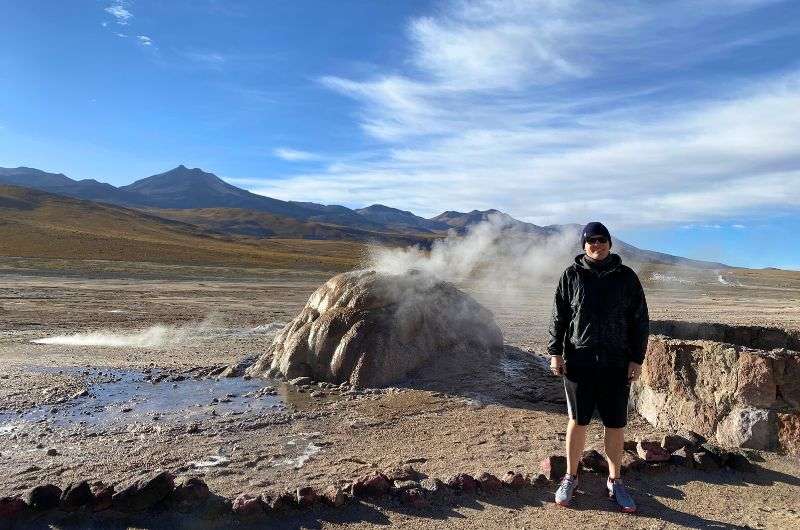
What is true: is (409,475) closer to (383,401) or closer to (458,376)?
(383,401)

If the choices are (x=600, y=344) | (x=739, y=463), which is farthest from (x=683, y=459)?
(x=600, y=344)

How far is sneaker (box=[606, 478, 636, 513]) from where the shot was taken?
177 inches

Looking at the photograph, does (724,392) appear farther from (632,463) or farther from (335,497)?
(335,497)

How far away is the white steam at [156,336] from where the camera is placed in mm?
13797

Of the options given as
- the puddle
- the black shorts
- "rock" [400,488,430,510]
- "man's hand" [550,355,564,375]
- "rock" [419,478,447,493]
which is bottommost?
the puddle

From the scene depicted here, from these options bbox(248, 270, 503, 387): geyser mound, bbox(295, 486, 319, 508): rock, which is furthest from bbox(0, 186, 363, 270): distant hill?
bbox(295, 486, 319, 508): rock

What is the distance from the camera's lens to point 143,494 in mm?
4449

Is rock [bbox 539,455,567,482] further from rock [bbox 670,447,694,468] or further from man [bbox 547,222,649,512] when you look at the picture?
rock [bbox 670,447,694,468]

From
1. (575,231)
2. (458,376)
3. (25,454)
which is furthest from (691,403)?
(575,231)

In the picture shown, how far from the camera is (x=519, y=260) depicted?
23.1 m

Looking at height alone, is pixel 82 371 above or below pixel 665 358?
below

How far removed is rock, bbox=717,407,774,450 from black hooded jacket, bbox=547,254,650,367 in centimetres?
241

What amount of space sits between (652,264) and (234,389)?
9485 cm

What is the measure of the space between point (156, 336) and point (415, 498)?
40.4 ft
